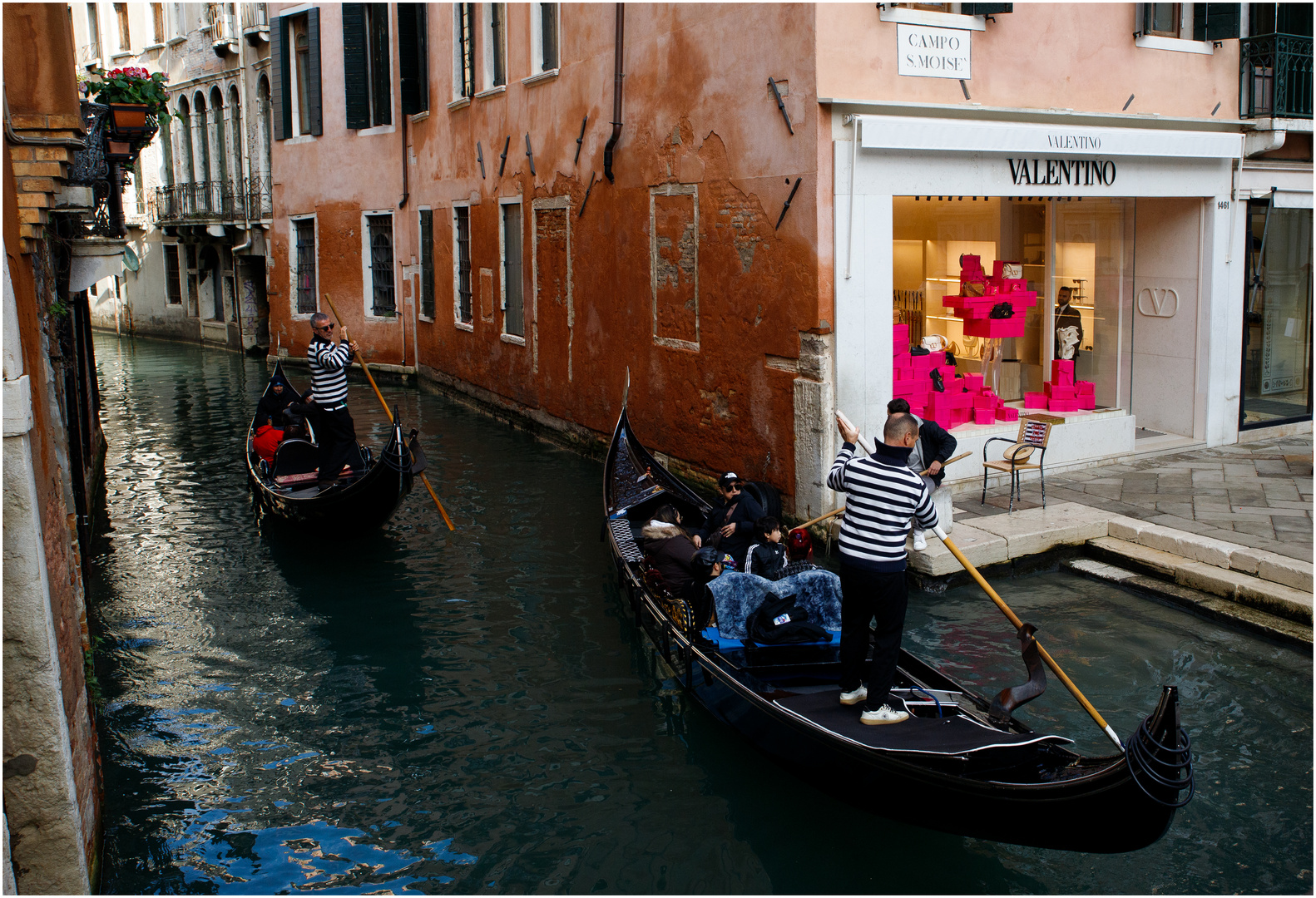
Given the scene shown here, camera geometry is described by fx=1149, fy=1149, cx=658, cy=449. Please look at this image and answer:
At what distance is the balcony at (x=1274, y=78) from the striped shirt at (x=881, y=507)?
5.72m

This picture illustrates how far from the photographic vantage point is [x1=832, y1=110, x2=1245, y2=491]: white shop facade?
20.8 feet

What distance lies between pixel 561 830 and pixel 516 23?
7.96 meters

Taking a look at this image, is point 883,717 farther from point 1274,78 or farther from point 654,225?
point 1274,78

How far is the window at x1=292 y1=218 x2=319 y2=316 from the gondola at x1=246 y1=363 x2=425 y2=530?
333 inches

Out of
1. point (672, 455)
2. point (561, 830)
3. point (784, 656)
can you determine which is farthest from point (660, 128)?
point (561, 830)

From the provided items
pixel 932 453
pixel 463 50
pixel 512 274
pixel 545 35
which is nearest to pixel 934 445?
pixel 932 453

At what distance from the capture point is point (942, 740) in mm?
3443

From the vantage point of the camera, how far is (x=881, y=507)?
351 cm

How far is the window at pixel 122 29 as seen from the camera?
18844mm

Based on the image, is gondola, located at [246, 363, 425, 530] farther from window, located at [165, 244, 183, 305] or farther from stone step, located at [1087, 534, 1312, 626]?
window, located at [165, 244, 183, 305]

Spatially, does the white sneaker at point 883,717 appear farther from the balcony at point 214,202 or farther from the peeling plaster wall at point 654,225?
the balcony at point 214,202

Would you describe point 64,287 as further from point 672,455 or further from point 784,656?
point 784,656

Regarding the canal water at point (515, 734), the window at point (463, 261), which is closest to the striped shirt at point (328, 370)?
the canal water at point (515, 734)

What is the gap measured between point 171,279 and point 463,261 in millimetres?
9777
